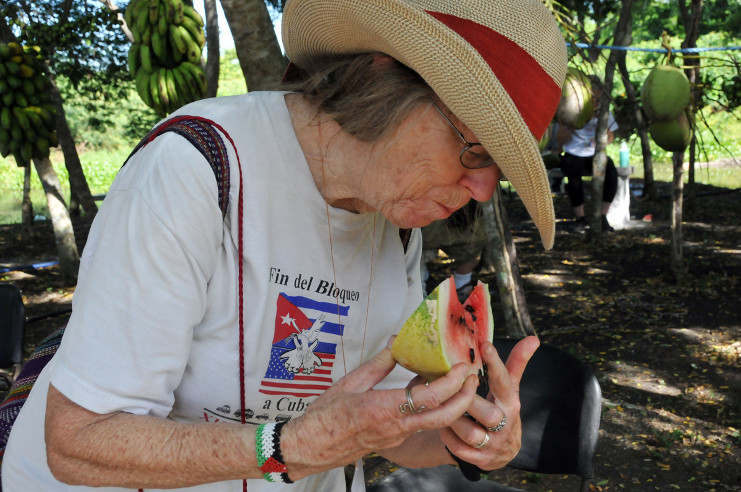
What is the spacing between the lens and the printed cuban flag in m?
1.43

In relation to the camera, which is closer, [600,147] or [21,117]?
[21,117]

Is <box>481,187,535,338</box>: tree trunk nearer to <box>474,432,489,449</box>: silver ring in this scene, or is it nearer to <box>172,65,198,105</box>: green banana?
<box>172,65,198,105</box>: green banana

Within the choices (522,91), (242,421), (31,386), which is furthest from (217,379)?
(522,91)

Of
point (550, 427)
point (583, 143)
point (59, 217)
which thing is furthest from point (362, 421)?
point (583, 143)

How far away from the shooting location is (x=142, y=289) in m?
1.15

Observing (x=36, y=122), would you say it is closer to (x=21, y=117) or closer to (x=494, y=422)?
(x=21, y=117)

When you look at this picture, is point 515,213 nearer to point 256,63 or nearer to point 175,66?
point 175,66

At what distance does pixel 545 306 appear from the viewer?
5652 mm

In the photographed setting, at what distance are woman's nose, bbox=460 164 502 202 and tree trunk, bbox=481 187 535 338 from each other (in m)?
1.82

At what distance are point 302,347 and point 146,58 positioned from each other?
110 inches

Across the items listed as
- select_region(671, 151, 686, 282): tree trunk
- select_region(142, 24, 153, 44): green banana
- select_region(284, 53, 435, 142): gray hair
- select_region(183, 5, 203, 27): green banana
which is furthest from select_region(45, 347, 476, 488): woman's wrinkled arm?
select_region(671, 151, 686, 282): tree trunk

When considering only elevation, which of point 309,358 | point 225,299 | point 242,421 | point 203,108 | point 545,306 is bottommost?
point 545,306

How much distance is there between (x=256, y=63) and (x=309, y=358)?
5.10ft

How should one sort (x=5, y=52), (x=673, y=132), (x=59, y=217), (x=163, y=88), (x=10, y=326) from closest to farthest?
1. (x=10, y=326)
2. (x=163, y=88)
3. (x=673, y=132)
4. (x=5, y=52)
5. (x=59, y=217)
